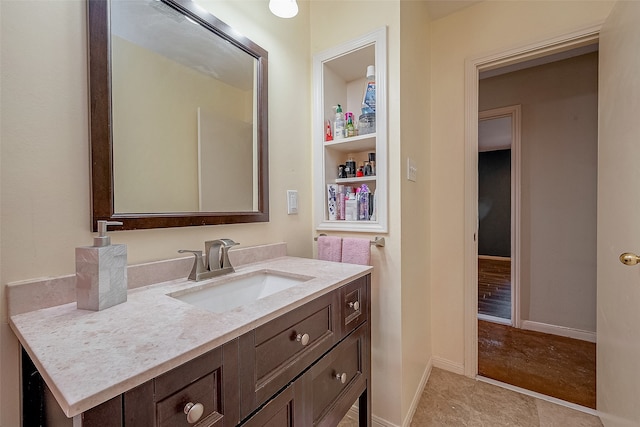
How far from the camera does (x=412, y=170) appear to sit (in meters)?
1.51

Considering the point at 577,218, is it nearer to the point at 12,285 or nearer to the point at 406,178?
the point at 406,178

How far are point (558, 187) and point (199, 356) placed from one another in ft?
9.73

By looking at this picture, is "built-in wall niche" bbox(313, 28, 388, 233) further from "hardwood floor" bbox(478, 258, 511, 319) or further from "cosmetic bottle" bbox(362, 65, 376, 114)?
"hardwood floor" bbox(478, 258, 511, 319)

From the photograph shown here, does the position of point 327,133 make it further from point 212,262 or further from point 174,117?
point 212,262

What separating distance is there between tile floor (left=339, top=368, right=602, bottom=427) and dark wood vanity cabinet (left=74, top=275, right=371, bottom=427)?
22.2 inches

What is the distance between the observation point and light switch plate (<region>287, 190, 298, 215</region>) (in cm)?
149

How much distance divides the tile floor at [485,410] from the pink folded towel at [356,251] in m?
0.89

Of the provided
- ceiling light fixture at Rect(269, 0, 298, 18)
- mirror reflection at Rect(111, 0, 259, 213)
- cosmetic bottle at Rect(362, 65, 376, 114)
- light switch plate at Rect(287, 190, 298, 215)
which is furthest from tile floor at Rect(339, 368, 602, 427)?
ceiling light fixture at Rect(269, 0, 298, 18)

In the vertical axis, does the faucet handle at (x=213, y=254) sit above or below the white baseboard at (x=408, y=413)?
above

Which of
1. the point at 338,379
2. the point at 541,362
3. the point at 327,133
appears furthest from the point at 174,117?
the point at 541,362

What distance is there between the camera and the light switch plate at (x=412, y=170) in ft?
4.76

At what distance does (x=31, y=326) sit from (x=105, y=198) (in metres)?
0.36

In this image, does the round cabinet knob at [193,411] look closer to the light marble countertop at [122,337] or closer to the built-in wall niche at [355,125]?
the light marble countertop at [122,337]

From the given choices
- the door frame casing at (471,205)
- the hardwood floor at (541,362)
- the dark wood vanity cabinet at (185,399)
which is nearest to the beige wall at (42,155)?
the dark wood vanity cabinet at (185,399)
